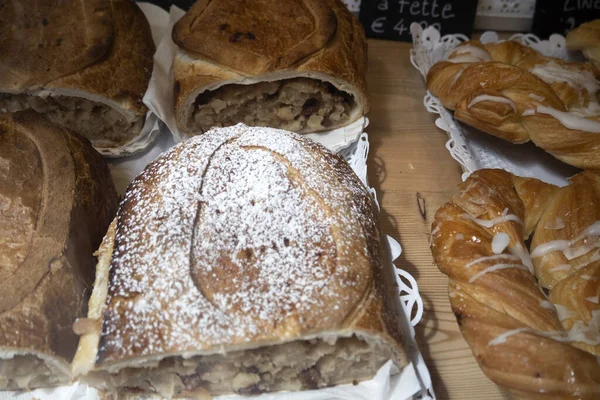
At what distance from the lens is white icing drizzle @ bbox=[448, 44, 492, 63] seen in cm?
231

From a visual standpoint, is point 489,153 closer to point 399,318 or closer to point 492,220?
point 492,220

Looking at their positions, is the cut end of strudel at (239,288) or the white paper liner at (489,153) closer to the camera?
the cut end of strudel at (239,288)

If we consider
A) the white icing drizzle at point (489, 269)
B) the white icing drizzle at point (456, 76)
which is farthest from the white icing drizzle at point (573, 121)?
the white icing drizzle at point (489, 269)

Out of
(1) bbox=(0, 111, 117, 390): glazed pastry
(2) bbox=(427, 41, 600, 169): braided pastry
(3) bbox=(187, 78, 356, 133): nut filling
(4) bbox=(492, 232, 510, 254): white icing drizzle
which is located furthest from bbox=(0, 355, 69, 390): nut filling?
(2) bbox=(427, 41, 600, 169): braided pastry

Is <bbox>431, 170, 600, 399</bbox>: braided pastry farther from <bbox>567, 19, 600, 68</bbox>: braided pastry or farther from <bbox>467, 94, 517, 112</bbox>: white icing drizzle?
<bbox>567, 19, 600, 68</bbox>: braided pastry

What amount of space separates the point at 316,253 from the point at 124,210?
0.62 m

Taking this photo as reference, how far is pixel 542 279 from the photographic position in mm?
1710

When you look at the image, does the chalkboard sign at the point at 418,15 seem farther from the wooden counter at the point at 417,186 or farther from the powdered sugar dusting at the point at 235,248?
the powdered sugar dusting at the point at 235,248

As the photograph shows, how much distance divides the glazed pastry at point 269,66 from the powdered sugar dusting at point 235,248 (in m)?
0.36

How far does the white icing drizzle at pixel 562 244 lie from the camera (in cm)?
170

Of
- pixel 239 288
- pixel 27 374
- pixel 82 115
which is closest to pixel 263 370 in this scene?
pixel 239 288

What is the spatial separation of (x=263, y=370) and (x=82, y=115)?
1.31m

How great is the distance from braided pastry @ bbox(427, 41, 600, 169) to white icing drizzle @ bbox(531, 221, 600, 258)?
0.37m

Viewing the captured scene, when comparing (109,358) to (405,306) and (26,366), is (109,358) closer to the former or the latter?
(26,366)
